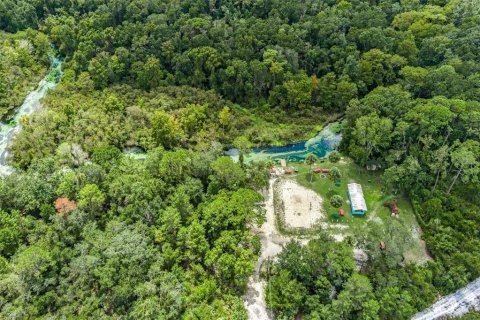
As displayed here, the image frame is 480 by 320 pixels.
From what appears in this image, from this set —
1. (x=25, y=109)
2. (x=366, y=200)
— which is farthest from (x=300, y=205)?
(x=25, y=109)

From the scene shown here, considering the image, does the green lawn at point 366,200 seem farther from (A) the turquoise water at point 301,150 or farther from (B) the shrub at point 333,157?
(A) the turquoise water at point 301,150

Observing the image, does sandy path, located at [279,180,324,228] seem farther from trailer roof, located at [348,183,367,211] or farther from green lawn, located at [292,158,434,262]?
trailer roof, located at [348,183,367,211]

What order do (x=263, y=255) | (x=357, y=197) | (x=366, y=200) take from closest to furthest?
(x=263, y=255) < (x=357, y=197) < (x=366, y=200)

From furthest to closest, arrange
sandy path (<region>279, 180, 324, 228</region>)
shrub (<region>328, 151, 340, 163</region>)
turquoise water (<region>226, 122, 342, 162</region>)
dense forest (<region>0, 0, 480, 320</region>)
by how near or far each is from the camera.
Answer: turquoise water (<region>226, 122, 342, 162</region>) < shrub (<region>328, 151, 340, 163</region>) < sandy path (<region>279, 180, 324, 228</region>) < dense forest (<region>0, 0, 480, 320</region>)

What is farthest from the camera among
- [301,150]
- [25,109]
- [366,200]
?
[25,109]

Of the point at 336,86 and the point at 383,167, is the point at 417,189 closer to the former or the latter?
the point at 383,167

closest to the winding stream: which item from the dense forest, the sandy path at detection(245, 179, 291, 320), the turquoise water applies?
the dense forest

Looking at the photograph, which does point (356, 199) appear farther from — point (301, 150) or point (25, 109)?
point (25, 109)

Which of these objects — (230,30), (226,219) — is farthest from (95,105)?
(226,219)

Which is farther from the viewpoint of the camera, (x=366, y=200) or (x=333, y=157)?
(x=333, y=157)
